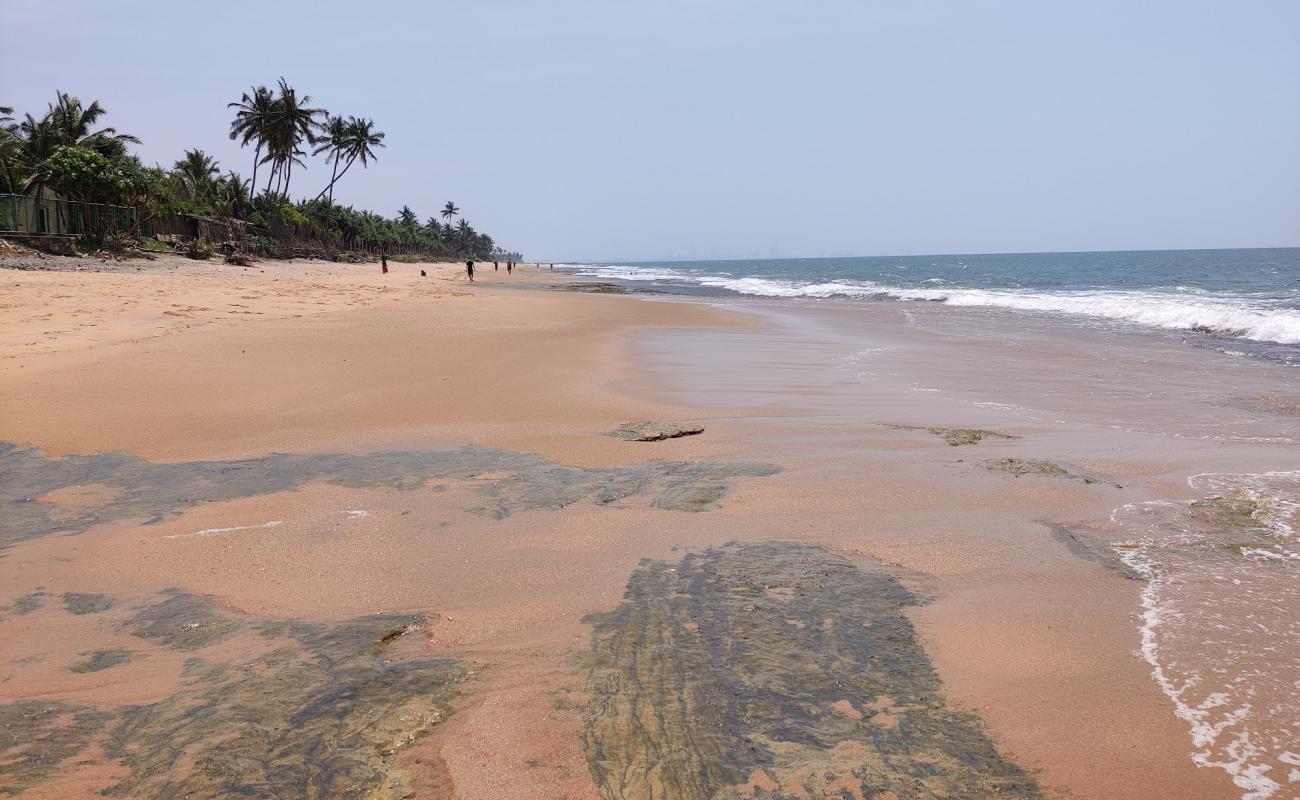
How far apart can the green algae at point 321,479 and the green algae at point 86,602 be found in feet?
2.92

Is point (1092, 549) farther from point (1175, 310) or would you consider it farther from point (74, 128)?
point (74, 128)

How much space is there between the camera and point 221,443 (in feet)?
18.6

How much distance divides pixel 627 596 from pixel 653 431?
3.11m

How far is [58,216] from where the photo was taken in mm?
26625

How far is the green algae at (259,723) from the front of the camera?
78.4 inches

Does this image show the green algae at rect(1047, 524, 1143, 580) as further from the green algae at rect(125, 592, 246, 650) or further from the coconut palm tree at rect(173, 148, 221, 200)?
the coconut palm tree at rect(173, 148, 221, 200)

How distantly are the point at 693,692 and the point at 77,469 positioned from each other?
4364 millimetres

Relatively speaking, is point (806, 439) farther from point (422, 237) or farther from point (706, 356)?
point (422, 237)

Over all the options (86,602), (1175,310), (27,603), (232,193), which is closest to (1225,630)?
(86,602)

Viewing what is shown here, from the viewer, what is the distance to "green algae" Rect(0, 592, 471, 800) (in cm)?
199

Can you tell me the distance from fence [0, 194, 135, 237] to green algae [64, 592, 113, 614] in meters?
27.0

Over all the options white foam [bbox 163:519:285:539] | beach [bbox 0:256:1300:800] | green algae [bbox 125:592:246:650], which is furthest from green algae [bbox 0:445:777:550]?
green algae [bbox 125:592:246:650]

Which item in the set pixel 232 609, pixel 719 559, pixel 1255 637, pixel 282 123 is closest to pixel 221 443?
pixel 232 609

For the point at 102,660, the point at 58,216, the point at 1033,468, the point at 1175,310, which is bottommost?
the point at 102,660
